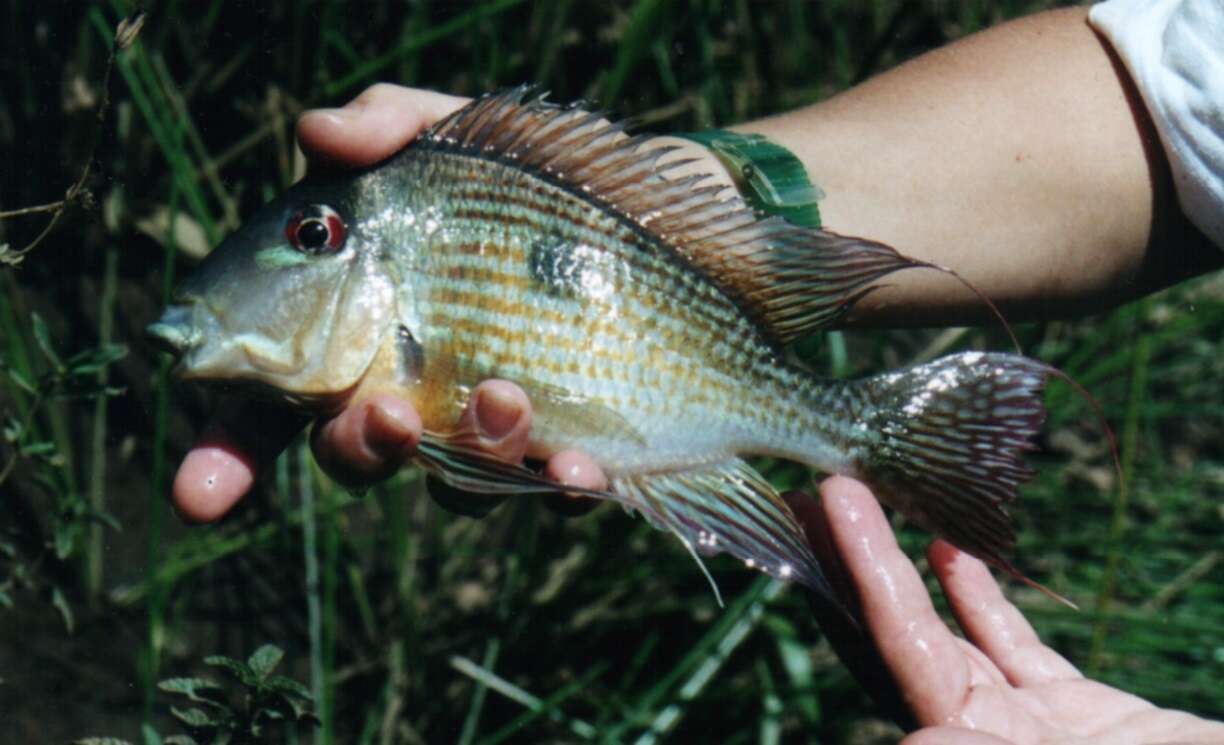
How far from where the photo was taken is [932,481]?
Result: 71.6 inches

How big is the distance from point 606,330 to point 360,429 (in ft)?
1.34

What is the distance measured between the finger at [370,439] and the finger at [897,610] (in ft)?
2.18

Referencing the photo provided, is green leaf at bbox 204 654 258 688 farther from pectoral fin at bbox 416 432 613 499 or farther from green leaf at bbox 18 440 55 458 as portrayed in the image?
green leaf at bbox 18 440 55 458

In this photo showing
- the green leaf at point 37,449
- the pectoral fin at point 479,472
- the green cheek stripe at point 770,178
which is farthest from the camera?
the green cheek stripe at point 770,178

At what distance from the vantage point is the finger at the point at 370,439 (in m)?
1.64

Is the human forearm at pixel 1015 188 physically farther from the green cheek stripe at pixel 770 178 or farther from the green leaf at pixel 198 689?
the green leaf at pixel 198 689

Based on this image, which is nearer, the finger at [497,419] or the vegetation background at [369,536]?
the finger at [497,419]

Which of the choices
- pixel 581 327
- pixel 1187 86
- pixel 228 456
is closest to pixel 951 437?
pixel 581 327

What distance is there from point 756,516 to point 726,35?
213 cm


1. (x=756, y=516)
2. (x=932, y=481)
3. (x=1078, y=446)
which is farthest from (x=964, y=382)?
(x=1078, y=446)

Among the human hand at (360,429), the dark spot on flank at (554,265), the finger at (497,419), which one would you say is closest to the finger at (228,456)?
the human hand at (360,429)

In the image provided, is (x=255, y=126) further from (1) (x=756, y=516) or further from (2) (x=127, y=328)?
(1) (x=756, y=516)

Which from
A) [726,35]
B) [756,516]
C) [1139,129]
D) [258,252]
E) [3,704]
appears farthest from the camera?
[726,35]

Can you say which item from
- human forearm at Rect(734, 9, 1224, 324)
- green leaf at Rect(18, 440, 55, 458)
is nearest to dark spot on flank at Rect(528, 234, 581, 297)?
human forearm at Rect(734, 9, 1224, 324)
